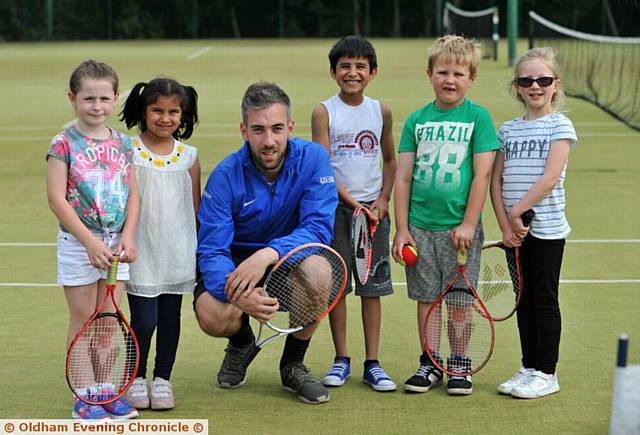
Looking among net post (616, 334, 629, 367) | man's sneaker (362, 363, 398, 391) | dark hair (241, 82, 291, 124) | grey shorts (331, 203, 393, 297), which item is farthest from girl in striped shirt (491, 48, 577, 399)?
net post (616, 334, 629, 367)

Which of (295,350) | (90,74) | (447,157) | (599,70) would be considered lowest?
(295,350)

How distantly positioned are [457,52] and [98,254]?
1.69 m

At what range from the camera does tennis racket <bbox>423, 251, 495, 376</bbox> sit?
480cm

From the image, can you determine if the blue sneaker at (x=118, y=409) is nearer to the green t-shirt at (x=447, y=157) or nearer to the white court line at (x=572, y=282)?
the green t-shirt at (x=447, y=157)

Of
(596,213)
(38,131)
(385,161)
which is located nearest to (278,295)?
(385,161)

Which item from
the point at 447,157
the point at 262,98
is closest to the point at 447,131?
the point at 447,157

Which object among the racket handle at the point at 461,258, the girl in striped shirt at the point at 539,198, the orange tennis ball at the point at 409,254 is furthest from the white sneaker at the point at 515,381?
the orange tennis ball at the point at 409,254

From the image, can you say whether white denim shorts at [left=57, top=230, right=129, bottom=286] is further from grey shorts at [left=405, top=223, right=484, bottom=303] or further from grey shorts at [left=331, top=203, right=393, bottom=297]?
grey shorts at [left=405, top=223, right=484, bottom=303]

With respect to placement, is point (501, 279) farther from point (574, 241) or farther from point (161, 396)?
point (574, 241)

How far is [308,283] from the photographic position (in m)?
4.45

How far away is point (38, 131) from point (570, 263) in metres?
8.72

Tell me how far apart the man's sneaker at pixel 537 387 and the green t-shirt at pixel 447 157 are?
2.34 ft

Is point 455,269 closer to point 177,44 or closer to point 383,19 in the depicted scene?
point 177,44

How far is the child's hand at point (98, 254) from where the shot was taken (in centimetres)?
430
